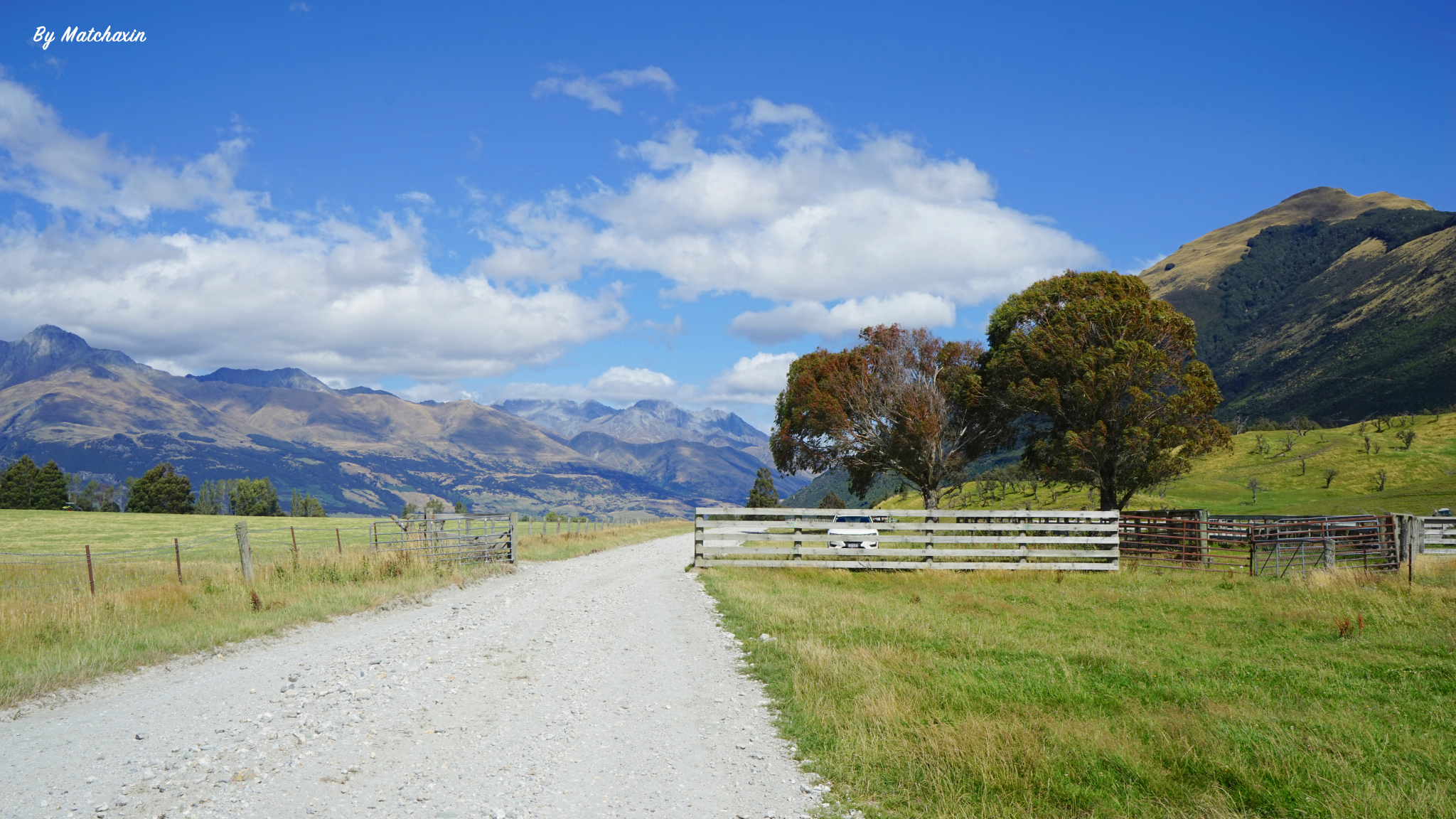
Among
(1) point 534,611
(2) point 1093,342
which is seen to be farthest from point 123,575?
(2) point 1093,342

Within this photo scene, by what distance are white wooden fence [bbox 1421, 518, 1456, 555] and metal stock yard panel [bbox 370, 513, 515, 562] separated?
108ft

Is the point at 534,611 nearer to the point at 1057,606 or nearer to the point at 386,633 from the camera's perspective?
A: the point at 386,633

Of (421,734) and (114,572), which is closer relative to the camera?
(421,734)

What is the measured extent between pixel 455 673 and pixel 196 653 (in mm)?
4855

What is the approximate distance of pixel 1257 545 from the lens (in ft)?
74.1

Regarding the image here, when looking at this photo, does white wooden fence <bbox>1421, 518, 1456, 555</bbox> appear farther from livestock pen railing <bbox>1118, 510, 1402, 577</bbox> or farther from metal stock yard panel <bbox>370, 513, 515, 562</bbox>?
metal stock yard panel <bbox>370, 513, 515, 562</bbox>

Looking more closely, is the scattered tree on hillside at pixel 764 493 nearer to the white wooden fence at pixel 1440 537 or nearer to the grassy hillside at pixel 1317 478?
the grassy hillside at pixel 1317 478

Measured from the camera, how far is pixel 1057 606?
1536 centimetres

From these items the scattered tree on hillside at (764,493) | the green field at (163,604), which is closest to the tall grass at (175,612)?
the green field at (163,604)

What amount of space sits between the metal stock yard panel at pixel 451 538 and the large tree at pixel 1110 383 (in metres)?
19.9

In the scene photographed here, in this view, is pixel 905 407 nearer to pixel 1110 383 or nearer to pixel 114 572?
pixel 1110 383

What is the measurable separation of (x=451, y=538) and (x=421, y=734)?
63.5 ft

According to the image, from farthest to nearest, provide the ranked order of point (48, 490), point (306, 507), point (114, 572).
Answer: point (306, 507), point (48, 490), point (114, 572)

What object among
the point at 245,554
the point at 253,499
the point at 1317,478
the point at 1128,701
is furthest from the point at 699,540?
the point at 253,499
